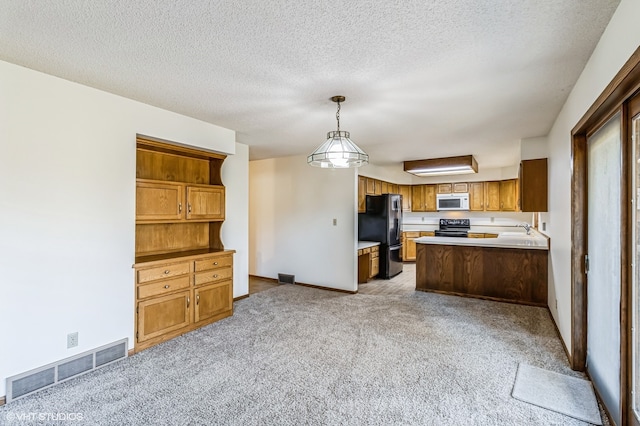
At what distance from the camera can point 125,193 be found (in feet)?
9.64

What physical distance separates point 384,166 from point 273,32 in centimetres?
548

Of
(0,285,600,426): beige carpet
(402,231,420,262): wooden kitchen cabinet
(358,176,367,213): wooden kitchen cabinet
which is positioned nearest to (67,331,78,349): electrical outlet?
(0,285,600,426): beige carpet

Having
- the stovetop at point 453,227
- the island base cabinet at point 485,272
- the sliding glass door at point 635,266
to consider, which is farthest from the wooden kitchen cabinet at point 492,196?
the sliding glass door at point 635,266

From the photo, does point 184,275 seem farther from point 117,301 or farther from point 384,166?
point 384,166

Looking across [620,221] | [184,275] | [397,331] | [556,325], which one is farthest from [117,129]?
[556,325]

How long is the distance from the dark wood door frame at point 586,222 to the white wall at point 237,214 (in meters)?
3.82

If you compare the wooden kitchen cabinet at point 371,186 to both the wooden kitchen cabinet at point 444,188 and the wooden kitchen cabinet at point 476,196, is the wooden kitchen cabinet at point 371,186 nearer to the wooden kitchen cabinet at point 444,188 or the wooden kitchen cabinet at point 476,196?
the wooden kitchen cabinet at point 444,188

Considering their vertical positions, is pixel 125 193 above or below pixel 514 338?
above

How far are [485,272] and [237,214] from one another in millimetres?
3747

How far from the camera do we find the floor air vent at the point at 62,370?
2.25 meters

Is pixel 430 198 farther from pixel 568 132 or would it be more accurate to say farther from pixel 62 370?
pixel 62 370

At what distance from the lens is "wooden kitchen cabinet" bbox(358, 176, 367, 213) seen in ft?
18.3

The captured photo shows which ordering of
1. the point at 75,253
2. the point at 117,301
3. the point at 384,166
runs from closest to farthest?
the point at 75,253 < the point at 117,301 < the point at 384,166

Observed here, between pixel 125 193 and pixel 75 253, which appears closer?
pixel 75 253
